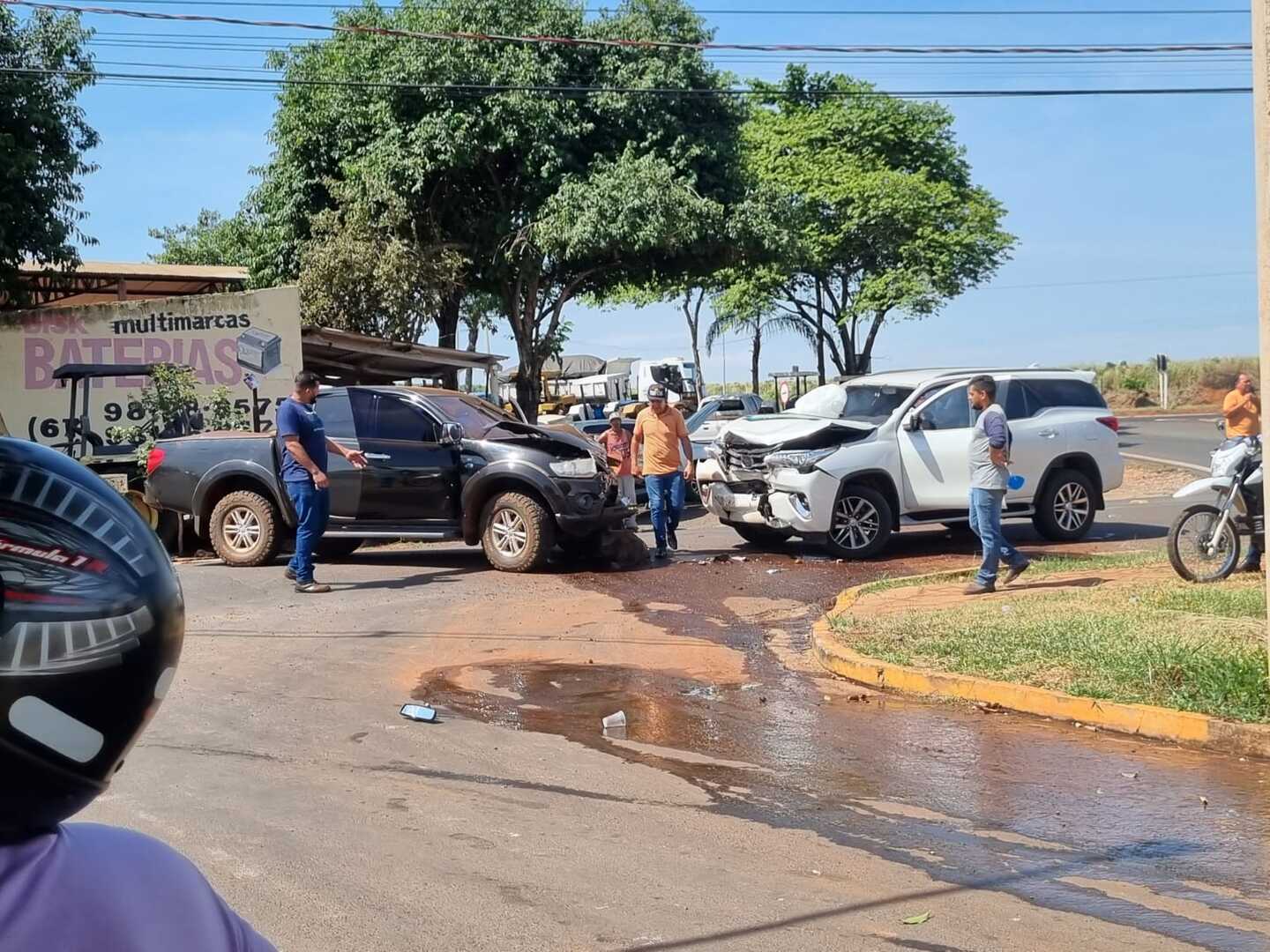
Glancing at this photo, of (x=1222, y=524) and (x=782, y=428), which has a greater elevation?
(x=782, y=428)

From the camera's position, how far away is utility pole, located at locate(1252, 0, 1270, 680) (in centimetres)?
677

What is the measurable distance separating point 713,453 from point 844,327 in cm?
3524

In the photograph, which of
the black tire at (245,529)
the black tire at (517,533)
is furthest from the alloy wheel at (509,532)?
the black tire at (245,529)

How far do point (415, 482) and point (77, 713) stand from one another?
12187 mm

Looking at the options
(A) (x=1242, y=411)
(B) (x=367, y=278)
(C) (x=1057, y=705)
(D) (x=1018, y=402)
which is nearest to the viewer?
(C) (x=1057, y=705)

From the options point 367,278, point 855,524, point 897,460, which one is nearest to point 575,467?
point 855,524

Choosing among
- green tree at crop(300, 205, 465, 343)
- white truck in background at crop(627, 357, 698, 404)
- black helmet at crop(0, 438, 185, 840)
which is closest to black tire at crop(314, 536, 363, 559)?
green tree at crop(300, 205, 465, 343)

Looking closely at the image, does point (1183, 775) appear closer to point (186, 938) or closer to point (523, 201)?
point (186, 938)

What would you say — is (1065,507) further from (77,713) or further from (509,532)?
(77,713)

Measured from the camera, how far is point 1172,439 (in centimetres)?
3619

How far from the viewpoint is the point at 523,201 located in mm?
27016

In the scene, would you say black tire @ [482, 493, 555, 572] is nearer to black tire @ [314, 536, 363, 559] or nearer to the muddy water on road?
black tire @ [314, 536, 363, 559]

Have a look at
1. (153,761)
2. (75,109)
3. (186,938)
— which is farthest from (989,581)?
(75,109)

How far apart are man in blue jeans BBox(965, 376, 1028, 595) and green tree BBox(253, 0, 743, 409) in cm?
1441
